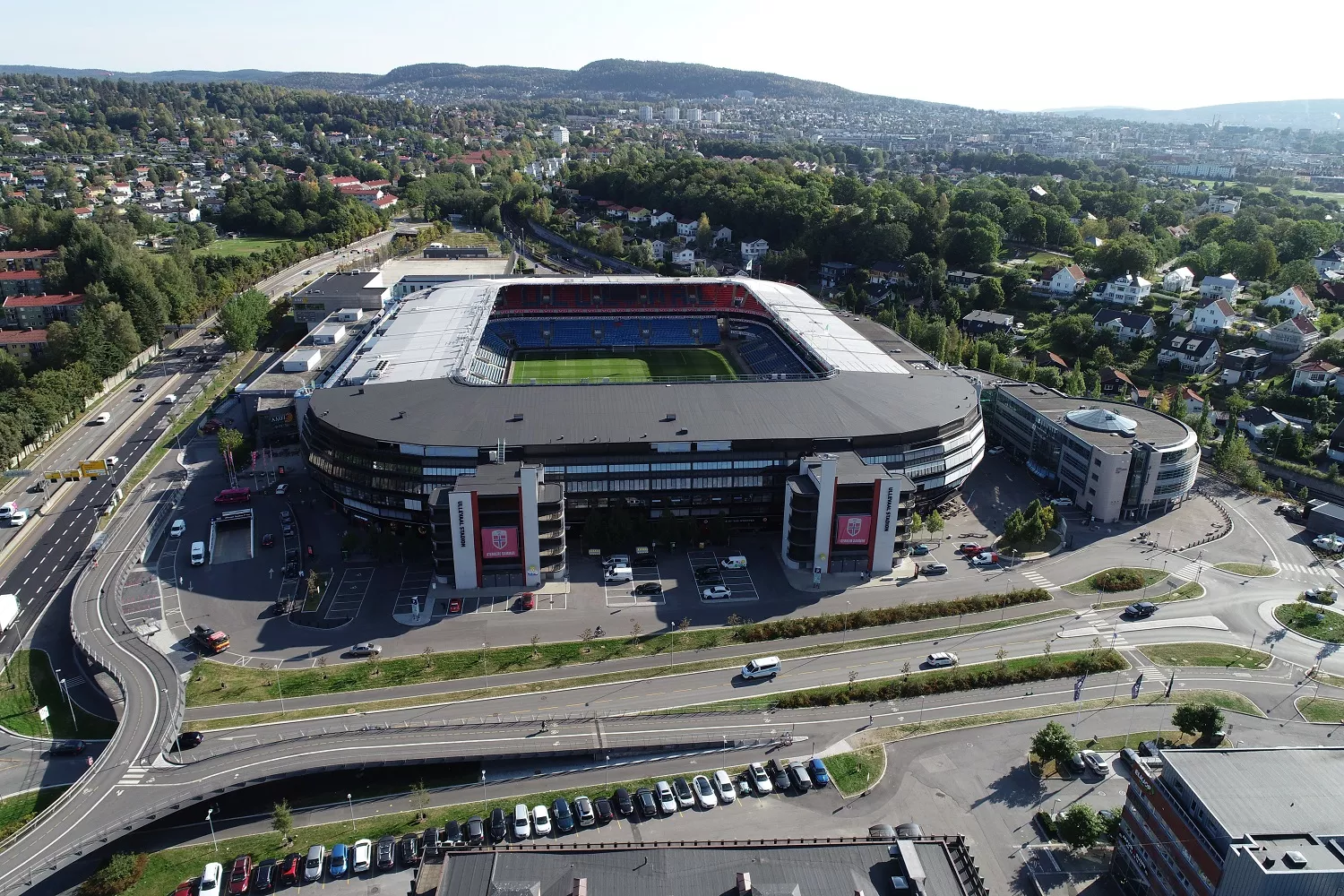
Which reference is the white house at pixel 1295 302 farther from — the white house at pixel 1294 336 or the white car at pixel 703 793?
the white car at pixel 703 793

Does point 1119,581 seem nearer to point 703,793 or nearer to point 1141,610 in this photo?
point 1141,610

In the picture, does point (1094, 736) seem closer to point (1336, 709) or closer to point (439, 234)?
point (1336, 709)

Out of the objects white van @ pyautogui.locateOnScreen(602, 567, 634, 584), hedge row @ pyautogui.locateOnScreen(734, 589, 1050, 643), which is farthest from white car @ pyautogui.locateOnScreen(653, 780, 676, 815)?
white van @ pyautogui.locateOnScreen(602, 567, 634, 584)

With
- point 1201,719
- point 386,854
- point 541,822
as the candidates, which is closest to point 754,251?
point 1201,719

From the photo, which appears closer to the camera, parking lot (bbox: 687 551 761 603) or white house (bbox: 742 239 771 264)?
parking lot (bbox: 687 551 761 603)

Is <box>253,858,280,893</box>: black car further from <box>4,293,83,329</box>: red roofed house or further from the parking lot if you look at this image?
<box>4,293,83,329</box>: red roofed house

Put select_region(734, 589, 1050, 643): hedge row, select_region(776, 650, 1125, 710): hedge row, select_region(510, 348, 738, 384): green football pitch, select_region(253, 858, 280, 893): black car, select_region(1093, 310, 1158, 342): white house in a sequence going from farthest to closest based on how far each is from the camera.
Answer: select_region(1093, 310, 1158, 342): white house, select_region(510, 348, 738, 384): green football pitch, select_region(734, 589, 1050, 643): hedge row, select_region(776, 650, 1125, 710): hedge row, select_region(253, 858, 280, 893): black car

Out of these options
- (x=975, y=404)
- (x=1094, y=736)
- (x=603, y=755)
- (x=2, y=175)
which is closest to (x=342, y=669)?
(x=603, y=755)
